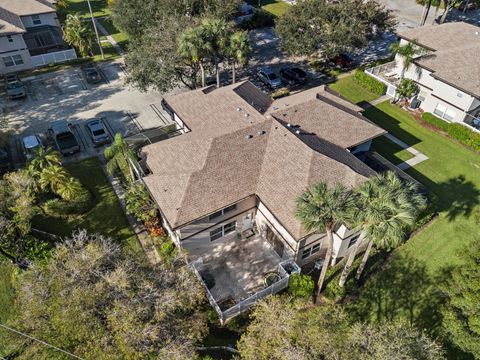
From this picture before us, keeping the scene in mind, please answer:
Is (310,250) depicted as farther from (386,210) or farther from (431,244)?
(431,244)

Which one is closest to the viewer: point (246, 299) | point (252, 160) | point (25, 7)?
point (246, 299)

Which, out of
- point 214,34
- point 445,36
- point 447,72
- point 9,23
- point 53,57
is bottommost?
point 53,57

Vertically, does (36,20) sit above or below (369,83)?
above

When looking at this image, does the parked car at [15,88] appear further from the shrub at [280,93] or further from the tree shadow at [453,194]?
the tree shadow at [453,194]

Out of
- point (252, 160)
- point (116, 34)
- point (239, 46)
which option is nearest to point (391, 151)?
point (252, 160)

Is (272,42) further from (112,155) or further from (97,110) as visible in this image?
(112,155)

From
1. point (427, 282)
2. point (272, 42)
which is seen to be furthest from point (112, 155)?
point (272, 42)

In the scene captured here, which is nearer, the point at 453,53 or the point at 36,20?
the point at 453,53
